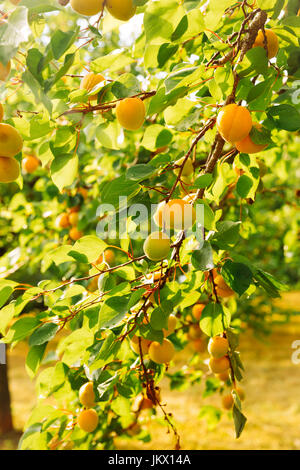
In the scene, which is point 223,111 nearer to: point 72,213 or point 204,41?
point 204,41

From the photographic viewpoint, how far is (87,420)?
1111 mm

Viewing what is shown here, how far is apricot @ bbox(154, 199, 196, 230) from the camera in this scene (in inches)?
30.4

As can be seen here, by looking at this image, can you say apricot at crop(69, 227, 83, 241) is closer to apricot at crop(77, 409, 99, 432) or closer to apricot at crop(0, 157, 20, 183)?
apricot at crop(77, 409, 99, 432)

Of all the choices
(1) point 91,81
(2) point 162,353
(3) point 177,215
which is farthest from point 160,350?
(1) point 91,81

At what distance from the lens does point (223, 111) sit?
2.53 feet

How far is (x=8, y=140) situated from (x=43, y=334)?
40cm

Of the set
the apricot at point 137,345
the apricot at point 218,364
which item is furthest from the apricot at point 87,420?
the apricot at point 218,364

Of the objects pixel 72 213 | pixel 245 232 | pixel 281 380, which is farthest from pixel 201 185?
pixel 281 380

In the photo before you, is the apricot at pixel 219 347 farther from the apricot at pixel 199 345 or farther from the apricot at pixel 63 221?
the apricot at pixel 63 221

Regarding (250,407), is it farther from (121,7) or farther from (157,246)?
(121,7)

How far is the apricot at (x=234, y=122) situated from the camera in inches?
29.6

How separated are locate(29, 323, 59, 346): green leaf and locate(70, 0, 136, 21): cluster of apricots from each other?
0.60 m

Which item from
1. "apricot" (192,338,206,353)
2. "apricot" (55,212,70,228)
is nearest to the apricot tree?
"apricot" (192,338,206,353)

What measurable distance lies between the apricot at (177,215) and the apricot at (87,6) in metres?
0.34
